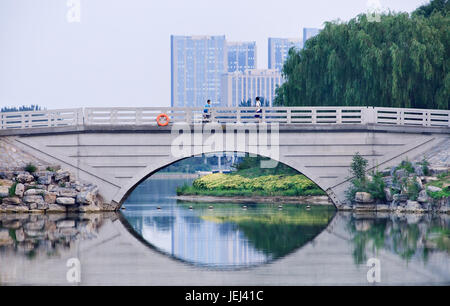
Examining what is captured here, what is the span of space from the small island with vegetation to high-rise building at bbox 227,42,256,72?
14713cm

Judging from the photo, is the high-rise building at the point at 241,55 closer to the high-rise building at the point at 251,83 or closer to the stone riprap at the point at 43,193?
the high-rise building at the point at 251,83

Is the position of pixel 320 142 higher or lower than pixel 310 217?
higher

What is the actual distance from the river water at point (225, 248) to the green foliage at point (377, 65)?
8.96 metres

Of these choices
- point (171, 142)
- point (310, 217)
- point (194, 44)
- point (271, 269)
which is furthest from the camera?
point (194, 44)

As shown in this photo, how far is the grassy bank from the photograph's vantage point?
4000cm

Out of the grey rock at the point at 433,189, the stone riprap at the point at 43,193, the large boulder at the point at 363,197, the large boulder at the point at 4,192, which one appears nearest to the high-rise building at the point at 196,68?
the large boulder at the point at 363,197

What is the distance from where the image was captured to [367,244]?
67.6ft

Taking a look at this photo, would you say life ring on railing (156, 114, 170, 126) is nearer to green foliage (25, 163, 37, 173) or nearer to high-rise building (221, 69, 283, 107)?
green foliage (25, 163, 37, 173)

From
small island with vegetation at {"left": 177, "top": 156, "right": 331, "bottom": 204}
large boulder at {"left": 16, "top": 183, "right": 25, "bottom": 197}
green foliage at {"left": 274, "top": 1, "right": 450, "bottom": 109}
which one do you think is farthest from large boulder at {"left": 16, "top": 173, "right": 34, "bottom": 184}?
green foliage at {"left": 274, "top": 1, "right": 450, "bottom": 109}

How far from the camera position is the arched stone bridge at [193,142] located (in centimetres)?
3131

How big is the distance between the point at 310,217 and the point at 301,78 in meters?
11.9

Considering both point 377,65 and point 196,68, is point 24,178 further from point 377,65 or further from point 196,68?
point 196,68

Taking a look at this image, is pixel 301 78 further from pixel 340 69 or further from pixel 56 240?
pixel 56 240

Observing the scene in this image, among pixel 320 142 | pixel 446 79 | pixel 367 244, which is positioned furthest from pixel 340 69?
pixel 367 244
